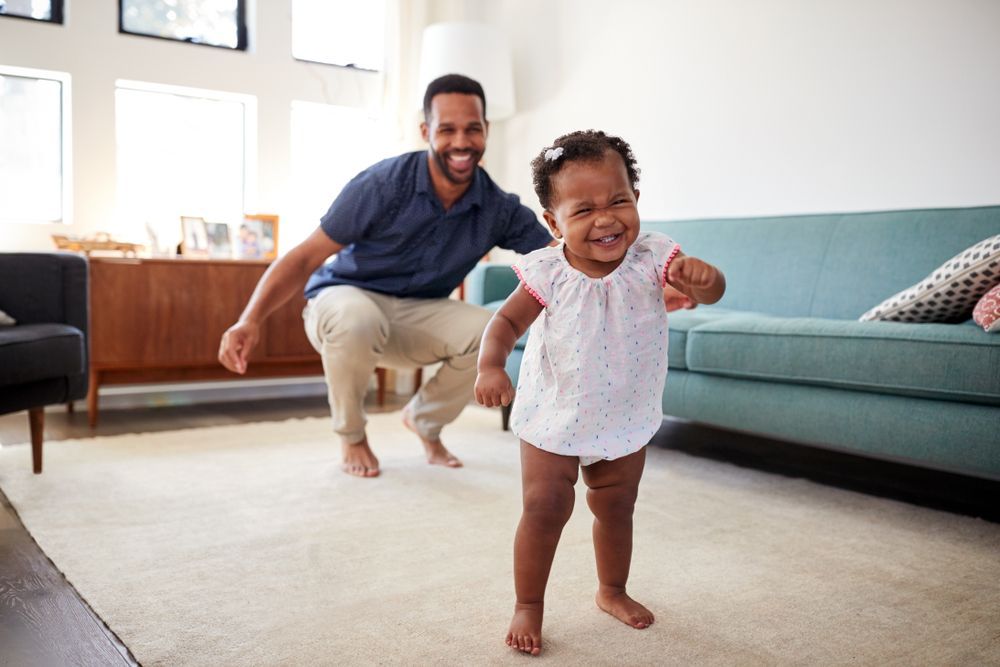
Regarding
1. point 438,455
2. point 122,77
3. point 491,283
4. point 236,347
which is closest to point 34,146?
point 122,77

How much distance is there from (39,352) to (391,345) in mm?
920

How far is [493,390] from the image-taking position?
117cm

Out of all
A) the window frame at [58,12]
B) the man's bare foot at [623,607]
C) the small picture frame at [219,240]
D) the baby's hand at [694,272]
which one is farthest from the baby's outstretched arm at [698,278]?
the window frame at [58,12]

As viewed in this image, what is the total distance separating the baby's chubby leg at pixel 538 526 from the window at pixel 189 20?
3293mm

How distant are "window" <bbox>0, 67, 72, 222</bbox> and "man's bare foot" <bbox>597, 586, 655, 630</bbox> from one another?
312cm

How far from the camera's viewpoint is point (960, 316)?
6.87 feet

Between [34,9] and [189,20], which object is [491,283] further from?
[34,9]

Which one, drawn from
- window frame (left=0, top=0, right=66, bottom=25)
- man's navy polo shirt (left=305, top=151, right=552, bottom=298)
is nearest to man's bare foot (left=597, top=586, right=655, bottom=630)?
man's navy polo shirt (left=305, top=151, right=552, bottom=298)

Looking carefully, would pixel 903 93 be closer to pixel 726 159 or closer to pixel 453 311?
pixel 726 159

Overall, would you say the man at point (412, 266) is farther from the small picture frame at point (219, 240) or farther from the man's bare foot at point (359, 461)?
the small picture frame at point (219, 240)

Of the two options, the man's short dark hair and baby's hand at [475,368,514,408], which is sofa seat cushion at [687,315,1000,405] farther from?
baby's hand at [475,368,514,408]

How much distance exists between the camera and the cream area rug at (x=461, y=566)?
1.23 metres

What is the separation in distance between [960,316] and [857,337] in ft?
1.08

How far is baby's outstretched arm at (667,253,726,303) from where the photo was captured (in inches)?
47.0
